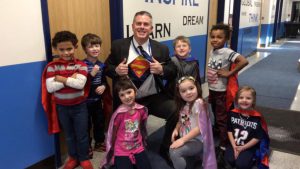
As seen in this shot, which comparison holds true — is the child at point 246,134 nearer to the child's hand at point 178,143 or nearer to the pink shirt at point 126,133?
the child's hand at point 178,143

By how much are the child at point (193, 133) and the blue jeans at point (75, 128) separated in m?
0.74

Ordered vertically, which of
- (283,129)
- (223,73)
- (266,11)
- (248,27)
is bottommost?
(283,129)

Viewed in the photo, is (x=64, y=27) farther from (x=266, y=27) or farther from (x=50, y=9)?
(x=266, y=27)

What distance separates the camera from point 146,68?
239cm

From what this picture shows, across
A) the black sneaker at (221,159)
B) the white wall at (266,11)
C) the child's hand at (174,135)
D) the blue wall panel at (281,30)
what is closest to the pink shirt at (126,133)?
the child's hand at (174,135)

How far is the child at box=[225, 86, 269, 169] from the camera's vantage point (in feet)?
6.98

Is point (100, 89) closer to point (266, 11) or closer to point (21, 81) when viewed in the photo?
point (21, 81)

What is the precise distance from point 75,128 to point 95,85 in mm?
413

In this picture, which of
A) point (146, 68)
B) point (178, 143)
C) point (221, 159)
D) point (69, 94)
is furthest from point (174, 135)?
point (69, 94)

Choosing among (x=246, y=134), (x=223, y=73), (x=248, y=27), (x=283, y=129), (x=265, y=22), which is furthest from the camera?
(x=265, y=22)

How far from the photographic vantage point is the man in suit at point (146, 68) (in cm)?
233

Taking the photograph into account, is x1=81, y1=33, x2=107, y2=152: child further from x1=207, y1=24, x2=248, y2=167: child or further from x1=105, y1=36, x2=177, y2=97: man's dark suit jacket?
x1=207, y1=24, x2=248, y2=167: child

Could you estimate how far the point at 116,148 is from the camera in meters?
2.17

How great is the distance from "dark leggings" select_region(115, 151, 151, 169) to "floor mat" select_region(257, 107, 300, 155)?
1361 mm
